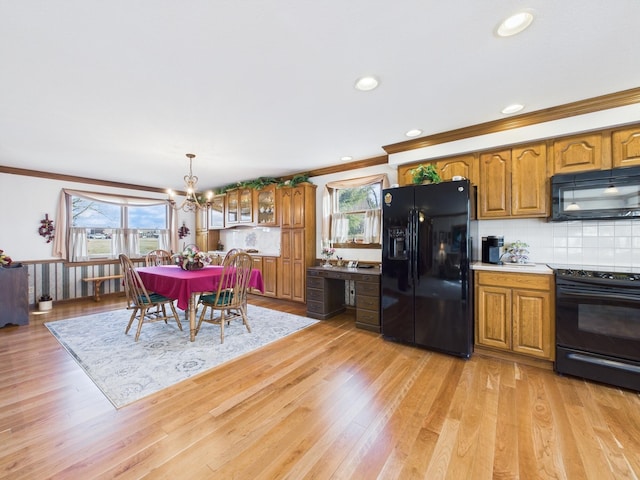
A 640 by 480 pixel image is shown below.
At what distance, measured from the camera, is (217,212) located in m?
6.45

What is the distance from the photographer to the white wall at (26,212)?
455 centimetres

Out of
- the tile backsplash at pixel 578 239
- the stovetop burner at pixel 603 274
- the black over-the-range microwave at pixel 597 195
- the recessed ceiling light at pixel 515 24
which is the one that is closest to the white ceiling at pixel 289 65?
the recessed ceiling light at pixel 515 24

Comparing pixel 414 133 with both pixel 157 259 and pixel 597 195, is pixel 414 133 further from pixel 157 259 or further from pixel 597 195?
pixel 157 259

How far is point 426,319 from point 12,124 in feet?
16.2

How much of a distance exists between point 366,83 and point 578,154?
87.3 inches

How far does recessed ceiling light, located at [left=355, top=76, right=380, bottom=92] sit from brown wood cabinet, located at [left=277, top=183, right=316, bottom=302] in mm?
2670

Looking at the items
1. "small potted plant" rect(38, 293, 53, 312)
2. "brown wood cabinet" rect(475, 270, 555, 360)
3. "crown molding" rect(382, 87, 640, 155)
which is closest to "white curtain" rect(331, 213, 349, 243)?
"crown molding" rect(382, 87, 640, 155)

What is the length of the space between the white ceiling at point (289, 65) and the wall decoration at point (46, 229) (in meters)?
2.24

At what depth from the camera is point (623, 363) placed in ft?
7.08

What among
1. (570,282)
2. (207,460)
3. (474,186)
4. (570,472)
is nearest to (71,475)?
(207,460)

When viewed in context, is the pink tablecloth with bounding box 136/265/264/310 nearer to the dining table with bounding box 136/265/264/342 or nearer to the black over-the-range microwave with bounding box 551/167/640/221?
the dining table with bounding box 136/265/264/342

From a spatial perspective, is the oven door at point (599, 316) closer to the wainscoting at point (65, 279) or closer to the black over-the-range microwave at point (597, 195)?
the black over-the-range microwave at point (597, 195)

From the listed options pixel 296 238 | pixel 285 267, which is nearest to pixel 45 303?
pixel 285 267

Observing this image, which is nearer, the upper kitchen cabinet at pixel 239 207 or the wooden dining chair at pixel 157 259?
the wooden dining chair at pixel 157 259
